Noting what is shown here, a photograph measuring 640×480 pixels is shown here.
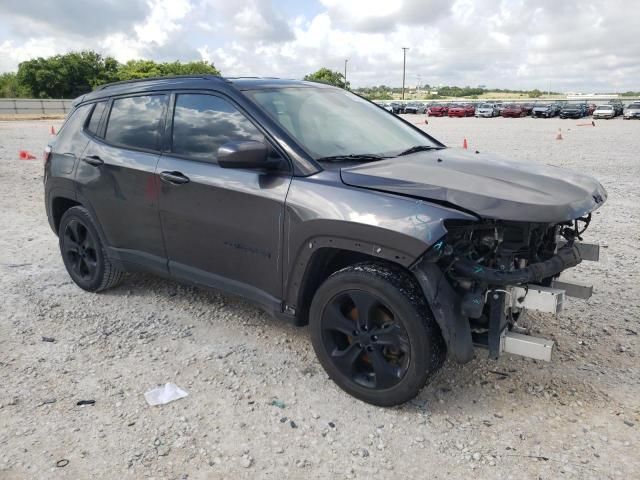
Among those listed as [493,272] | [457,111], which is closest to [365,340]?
[493,272]

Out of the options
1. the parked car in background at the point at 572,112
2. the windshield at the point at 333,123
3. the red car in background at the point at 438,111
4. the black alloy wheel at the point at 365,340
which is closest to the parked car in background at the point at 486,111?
the red car in background at the point at 438,111

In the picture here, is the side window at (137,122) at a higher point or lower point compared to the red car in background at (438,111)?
lower

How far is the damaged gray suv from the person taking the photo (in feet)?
9.35

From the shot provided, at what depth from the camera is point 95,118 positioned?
4684 millimetres

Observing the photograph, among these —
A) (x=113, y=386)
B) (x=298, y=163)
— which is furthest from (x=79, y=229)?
(x=298, y=163)

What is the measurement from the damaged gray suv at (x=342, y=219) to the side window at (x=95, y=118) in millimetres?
169

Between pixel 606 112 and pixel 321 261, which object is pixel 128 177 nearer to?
pixel 321 261

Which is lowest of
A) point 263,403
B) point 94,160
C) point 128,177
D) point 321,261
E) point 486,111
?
point 263,403

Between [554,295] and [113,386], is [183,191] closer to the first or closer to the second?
[113,386]

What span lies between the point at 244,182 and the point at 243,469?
1.66 meters

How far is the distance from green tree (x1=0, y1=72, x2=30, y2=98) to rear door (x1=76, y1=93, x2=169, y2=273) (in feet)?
229

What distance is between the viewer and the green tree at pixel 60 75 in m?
63.8

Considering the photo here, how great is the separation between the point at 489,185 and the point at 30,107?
51.2m

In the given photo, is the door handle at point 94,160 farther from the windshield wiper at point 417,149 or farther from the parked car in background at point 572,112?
the parked car in background at point 572,112
